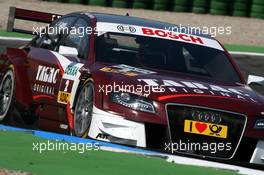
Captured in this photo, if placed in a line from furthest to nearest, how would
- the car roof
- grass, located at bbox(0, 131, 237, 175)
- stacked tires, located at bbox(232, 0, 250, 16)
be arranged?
stacked tires, located at bbox(232, 0, 250, 16) → the car roof → grass, located at bbox(0, 131, 237, 175)

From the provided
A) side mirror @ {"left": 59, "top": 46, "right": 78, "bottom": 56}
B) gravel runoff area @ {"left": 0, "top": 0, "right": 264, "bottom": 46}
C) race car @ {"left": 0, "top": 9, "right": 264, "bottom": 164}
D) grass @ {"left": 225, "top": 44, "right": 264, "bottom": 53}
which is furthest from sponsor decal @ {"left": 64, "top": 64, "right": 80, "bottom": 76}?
gravel runoff area @ {"left": 0, "top": 0, "right": 264, "bottom": 46}

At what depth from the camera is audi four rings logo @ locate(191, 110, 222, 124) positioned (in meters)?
7.95

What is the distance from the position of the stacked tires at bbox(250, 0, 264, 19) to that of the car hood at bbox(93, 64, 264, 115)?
1535cm

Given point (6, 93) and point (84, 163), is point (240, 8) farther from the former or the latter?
point (84, 163)

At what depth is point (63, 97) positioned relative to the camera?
29.2 feet

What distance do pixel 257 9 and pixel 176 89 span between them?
1635 centimetres

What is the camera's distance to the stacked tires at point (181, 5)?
2383cm

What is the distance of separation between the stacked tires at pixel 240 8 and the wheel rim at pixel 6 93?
46.5 feet

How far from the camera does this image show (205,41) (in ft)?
32.3

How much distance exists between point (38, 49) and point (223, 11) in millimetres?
14665

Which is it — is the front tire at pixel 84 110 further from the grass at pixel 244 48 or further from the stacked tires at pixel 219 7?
the stacked tires at pixel 219 7

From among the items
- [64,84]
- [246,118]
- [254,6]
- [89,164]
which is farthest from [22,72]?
[254,6]

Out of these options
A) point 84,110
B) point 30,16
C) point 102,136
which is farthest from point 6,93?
point 30,16

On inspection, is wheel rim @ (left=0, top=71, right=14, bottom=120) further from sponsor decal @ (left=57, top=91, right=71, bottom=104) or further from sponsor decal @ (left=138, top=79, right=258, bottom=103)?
sponsor decal @ (left=138, top=79, right=258, bottom=103)
